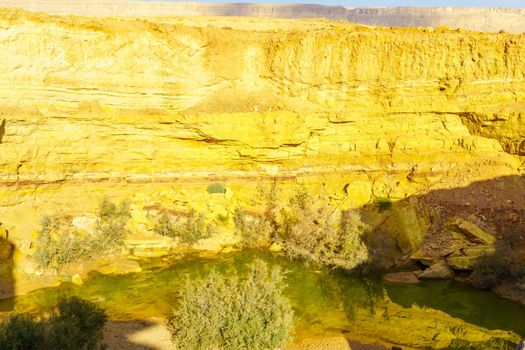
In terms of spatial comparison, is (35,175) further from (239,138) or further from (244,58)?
(244,58)

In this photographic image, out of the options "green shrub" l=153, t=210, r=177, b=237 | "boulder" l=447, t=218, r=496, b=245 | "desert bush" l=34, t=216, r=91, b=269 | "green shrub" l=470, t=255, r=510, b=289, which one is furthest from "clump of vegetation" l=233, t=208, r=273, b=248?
"green shrub" l=470, t=255, r=510, b=289

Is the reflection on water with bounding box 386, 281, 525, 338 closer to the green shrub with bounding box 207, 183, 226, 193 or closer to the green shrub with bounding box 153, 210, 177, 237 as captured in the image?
the green shrub with bounding box 207, 183, 226, 193

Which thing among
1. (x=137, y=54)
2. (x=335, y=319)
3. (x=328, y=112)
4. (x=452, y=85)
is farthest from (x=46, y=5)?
(x=335, y=319)

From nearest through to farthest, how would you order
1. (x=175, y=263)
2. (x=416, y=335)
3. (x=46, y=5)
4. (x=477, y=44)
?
(x=416, y=335) < (x=175, y=263) < (x=477, y=44) < (x=46, y=5)

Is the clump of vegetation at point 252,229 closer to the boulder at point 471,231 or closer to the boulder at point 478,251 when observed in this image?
the boulder at point 471,231

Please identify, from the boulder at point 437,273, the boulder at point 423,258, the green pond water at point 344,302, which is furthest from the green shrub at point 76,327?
the boulder at point 423,258
